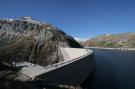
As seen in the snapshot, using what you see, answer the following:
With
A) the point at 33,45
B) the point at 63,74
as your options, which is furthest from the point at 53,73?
the point at 33,45

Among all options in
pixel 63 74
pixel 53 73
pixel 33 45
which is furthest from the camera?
pixel 33 45

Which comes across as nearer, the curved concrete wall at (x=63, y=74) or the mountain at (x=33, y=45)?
the curved concrete wall at (x=63, y=74)

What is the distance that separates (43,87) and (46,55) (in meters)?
54.7

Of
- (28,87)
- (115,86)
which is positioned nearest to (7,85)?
(28,87)

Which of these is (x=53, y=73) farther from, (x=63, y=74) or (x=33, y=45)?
(x=33, y=45)

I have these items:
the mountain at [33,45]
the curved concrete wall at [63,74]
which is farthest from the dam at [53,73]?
the mountain at [33,45]

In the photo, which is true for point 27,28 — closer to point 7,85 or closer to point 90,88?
point 90,88

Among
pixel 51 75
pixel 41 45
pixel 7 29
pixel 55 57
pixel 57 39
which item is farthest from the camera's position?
pixel 7 29

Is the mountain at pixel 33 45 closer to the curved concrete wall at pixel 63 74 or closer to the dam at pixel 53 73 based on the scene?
the curved concrete wall at pixel 63 74

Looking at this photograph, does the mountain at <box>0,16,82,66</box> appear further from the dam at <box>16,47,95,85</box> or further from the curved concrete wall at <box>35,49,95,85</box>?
the dam at <box>16,47,95,85</box>

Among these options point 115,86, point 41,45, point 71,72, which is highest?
point 41,45

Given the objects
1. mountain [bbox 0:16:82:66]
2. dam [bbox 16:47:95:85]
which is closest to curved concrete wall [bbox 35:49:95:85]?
dam [bbox 16:47:95:85]

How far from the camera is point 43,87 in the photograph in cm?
1911

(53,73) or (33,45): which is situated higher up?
(33,45)
